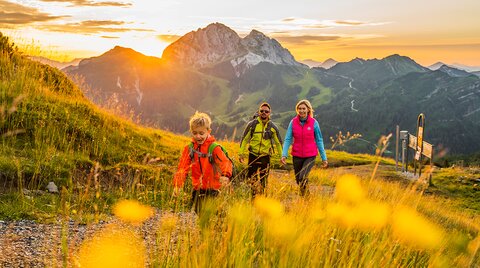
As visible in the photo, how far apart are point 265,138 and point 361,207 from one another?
15.7ft

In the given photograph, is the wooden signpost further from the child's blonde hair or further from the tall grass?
the child's blonde hair

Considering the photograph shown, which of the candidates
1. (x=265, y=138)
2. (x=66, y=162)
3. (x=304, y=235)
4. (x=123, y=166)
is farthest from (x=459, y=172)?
(x=304, y=235)

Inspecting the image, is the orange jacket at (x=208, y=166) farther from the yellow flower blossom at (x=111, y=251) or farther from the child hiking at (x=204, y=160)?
the yellow flower blossom at (x=111, y=251)

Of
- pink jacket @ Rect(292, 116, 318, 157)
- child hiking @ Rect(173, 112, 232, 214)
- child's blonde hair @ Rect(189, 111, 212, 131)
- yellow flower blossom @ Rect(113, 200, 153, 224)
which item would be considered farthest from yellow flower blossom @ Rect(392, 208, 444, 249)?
pink jacket @ Rect(292, 116, 318, 157)

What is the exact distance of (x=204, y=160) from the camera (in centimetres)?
588

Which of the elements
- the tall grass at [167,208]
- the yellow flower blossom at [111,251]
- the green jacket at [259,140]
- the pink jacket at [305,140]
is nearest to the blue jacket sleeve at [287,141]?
the pink jacket at [305,140]

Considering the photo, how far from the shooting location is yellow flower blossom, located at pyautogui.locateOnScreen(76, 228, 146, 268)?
3.01 meters

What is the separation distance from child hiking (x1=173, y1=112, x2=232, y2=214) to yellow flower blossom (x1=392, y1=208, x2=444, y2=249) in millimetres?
2092

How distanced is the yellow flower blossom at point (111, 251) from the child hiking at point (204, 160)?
949 mm

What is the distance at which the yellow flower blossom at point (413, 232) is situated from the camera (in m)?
5.07

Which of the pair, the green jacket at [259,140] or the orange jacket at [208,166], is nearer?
the orange jacket at [208,166]

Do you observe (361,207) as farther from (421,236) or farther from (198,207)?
(198,207)

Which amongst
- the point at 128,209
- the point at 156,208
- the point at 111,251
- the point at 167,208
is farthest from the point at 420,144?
the point at 111,251

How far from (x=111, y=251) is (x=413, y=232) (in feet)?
12.3
